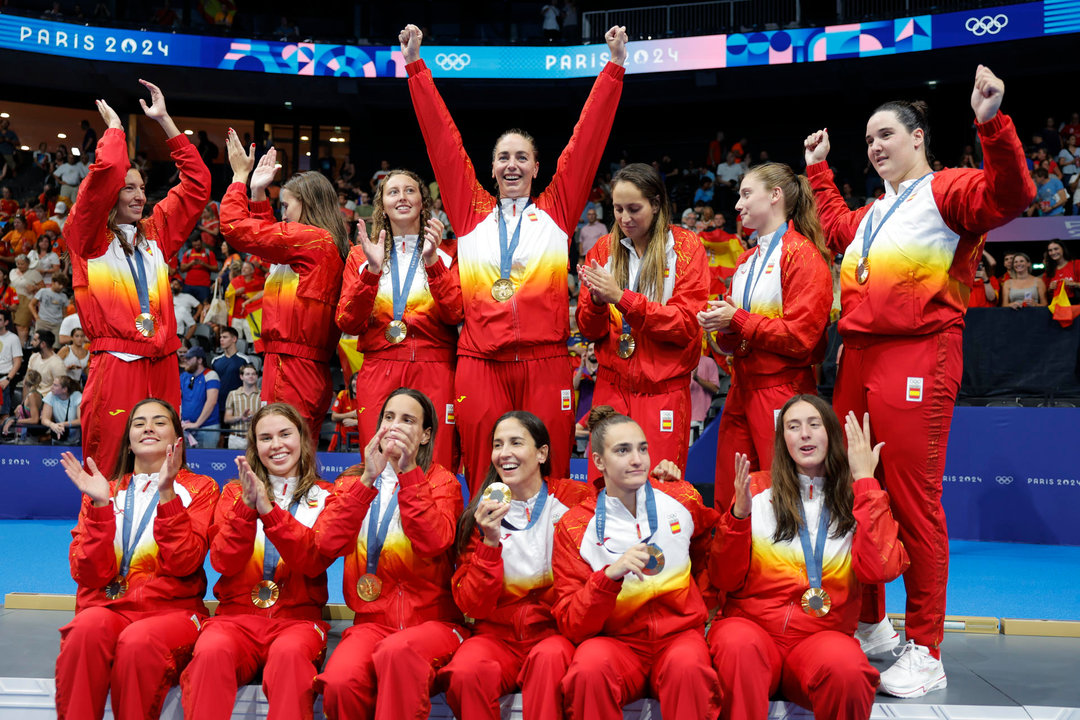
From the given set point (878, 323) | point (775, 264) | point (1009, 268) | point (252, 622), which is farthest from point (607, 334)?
point (1009, 268)

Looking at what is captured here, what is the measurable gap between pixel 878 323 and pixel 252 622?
8.76 ft

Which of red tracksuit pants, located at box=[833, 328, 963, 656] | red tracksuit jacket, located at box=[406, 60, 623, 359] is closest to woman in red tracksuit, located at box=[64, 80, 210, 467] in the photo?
red tracksuit jacket, located at box=[406, 60, 623, 359]

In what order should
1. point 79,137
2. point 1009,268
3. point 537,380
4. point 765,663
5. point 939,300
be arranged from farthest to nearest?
point 79,137
point 1009,268
point 537,380
point 939,300
point 765,663

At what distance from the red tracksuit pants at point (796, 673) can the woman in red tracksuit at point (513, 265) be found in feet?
3.83

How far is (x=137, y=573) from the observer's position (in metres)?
3.73

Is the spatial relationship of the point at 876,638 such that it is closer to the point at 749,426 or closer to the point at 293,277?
the point at 749,426

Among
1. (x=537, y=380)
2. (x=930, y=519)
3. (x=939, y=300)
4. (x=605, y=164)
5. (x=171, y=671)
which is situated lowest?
(x=171, y=671)

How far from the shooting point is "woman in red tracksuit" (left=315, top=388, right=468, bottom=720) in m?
3.25

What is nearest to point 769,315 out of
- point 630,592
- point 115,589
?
point 630,592

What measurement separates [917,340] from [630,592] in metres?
1.49

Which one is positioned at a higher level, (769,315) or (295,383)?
(769,315)

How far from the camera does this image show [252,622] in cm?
355

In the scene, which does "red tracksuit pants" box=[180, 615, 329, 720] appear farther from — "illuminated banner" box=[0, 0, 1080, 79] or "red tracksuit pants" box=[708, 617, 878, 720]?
"illuminated banner" box=[0, 0, 1080, 79]

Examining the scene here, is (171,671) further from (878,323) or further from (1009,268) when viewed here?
(1009,268)
